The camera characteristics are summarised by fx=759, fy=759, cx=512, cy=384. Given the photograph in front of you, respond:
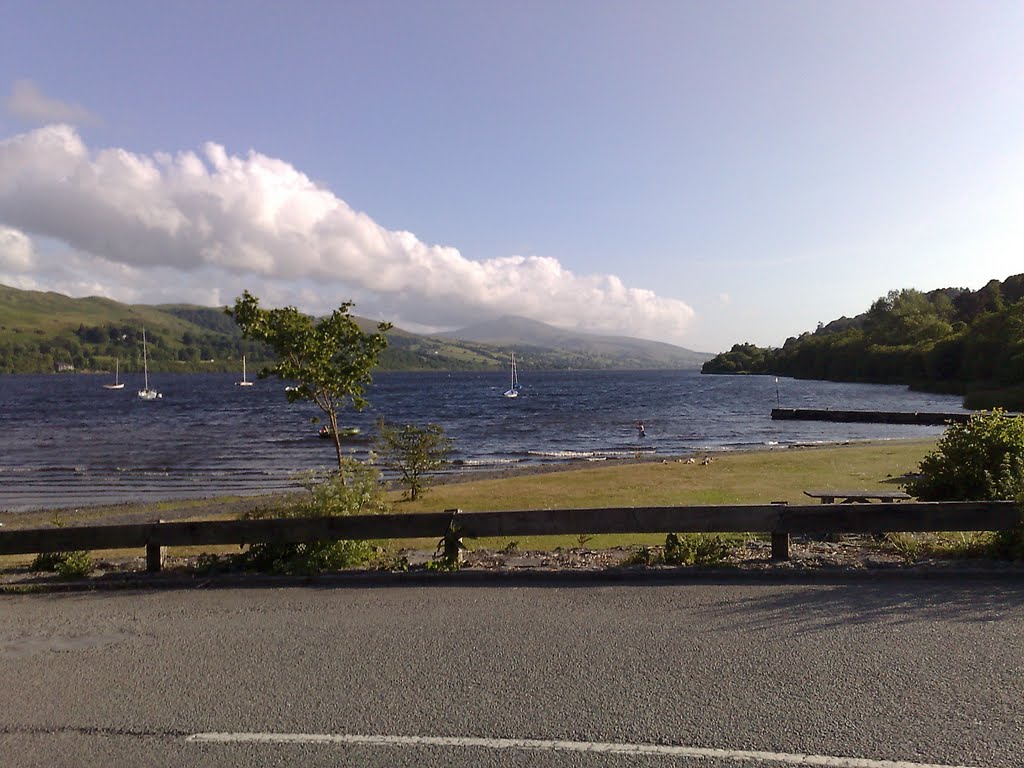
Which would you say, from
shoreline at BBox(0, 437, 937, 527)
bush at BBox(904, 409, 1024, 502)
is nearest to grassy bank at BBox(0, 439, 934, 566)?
shoreline at BBox(0, 437, 937, 527)

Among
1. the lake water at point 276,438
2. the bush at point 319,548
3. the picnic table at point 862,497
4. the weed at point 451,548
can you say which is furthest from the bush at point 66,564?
the lake water at point 276,438

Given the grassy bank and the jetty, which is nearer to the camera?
the grassy bank

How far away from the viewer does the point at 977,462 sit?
11297 millimetres

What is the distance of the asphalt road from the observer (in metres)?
4.71

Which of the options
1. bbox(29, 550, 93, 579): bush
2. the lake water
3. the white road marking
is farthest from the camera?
the lake water

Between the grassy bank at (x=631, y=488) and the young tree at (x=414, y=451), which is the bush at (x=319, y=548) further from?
the young tree at (x=414, y=451)

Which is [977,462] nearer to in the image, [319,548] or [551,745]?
[551,745]

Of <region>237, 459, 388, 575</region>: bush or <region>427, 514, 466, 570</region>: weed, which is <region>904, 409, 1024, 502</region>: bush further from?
<region>237, 459, 388, 575</region>: bush

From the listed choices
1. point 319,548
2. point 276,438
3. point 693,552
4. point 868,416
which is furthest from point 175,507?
point 868,416

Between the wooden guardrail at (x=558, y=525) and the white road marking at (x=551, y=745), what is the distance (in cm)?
440

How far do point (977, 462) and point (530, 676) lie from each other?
8773 millimetres

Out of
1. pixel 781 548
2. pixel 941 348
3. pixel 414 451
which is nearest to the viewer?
pixel 781 548

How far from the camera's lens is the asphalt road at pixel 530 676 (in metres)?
4.71

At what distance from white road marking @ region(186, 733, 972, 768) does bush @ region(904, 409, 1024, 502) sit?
287 inches
